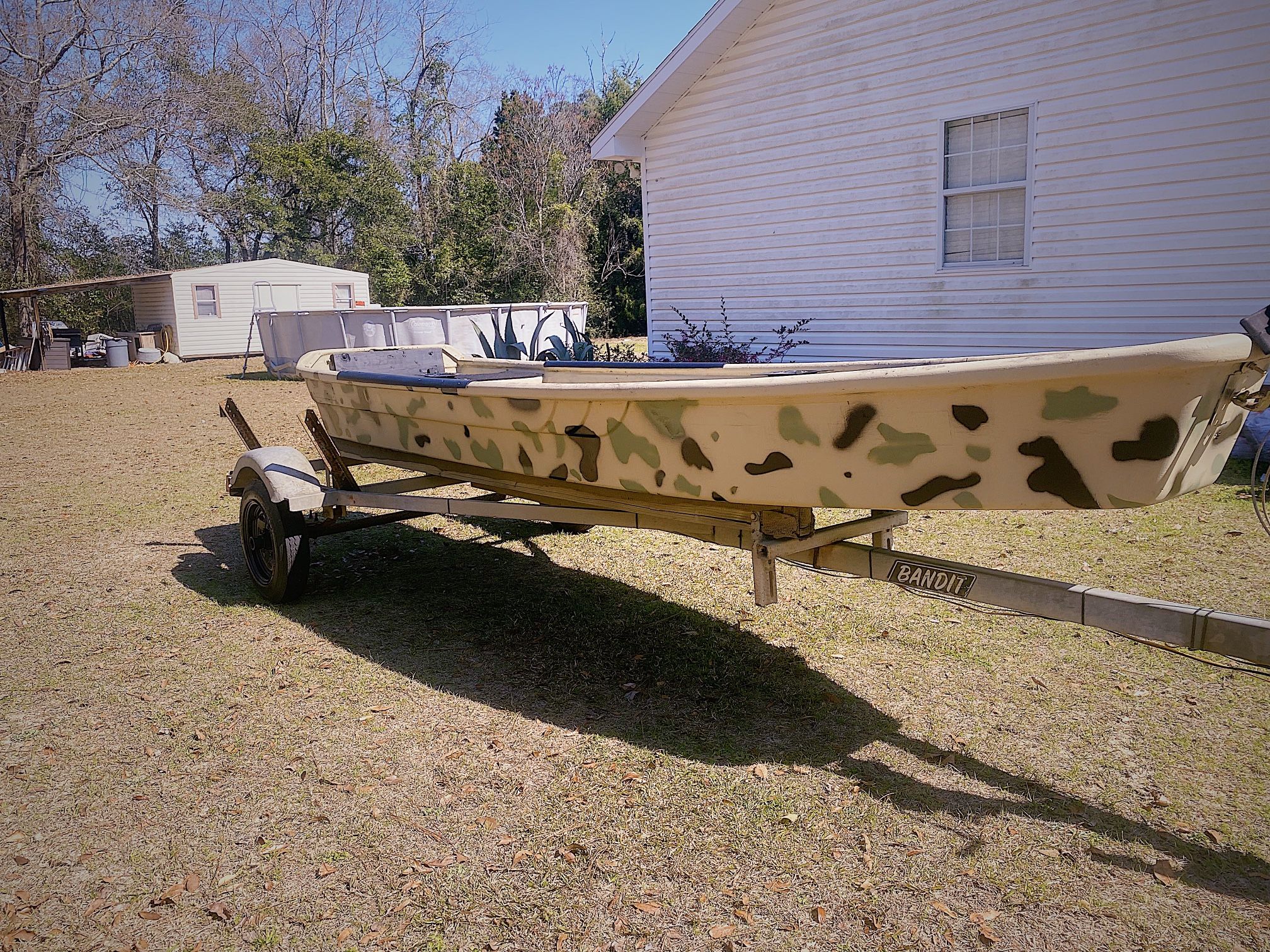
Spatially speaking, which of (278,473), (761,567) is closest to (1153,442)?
(761,567)

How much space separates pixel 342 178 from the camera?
1465 inches

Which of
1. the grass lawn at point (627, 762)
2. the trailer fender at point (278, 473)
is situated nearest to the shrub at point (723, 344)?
the grass lawn at point (627, 762)

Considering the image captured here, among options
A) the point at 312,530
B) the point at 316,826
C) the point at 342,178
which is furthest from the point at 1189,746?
the point at 342,178

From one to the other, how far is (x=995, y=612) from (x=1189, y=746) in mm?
1386

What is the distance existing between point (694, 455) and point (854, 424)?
27.5 inches

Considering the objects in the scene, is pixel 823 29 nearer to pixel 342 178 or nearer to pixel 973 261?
pixel 973 261

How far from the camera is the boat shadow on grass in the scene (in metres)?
3.04

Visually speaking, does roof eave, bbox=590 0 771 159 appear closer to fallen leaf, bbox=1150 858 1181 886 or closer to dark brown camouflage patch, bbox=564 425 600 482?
dark brown camouflage patch, bbox=564 425 600 482

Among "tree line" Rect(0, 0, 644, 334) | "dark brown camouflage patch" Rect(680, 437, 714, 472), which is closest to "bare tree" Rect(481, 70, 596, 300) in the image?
"tree line" Rect(0, 0, 644, 334)

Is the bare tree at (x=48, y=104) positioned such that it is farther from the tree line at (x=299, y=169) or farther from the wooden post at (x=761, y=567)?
the wooden post at (x=761, y=567)

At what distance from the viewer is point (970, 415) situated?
2.69 meters

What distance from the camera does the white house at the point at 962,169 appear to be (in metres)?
7.80

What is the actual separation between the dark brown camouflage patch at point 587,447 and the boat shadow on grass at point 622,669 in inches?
40.5

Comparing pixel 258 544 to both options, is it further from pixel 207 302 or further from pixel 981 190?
pixel 207 302
